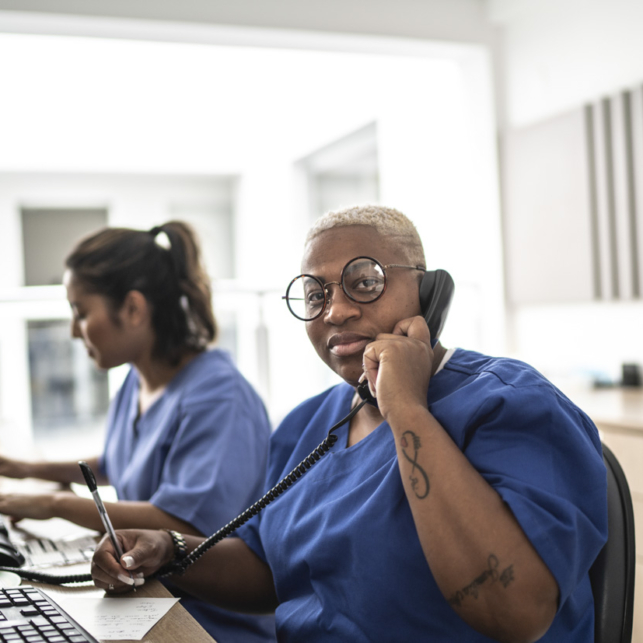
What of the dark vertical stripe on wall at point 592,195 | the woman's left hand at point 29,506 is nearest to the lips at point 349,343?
the woman's left hand at point 29,506

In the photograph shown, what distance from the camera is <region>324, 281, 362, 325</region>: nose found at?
105 centimetres

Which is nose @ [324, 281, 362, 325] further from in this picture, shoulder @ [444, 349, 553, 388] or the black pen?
the black pen

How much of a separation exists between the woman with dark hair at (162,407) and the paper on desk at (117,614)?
324 mm

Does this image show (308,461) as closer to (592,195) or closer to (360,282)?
(360,282)

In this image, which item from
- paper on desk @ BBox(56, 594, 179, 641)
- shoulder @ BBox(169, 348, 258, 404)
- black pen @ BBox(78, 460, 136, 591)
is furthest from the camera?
shoulder @ BBox(169, 348, 258, 404)

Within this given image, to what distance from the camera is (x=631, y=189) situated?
2842 mm

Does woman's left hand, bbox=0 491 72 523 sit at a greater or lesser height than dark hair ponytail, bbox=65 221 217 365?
lesser

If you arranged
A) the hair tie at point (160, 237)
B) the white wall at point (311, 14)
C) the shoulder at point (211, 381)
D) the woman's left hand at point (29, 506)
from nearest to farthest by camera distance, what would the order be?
the woman's left hand at point (29, 506), the shoulder at point (211, 381), the hair tie at point (160, 237), the white wall at point (311, 14)

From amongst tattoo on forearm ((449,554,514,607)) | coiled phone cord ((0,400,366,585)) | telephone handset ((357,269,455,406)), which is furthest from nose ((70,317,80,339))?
tattoo on forearm ((449,554,514,607))

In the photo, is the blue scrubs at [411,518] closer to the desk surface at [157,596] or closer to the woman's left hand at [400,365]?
the woman's left hand at [400,365]

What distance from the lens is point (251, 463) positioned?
1492 mm

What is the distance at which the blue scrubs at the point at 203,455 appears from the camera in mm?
1355

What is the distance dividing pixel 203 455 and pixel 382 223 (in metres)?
0.67

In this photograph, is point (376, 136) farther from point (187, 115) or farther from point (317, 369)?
point (317, 369)
